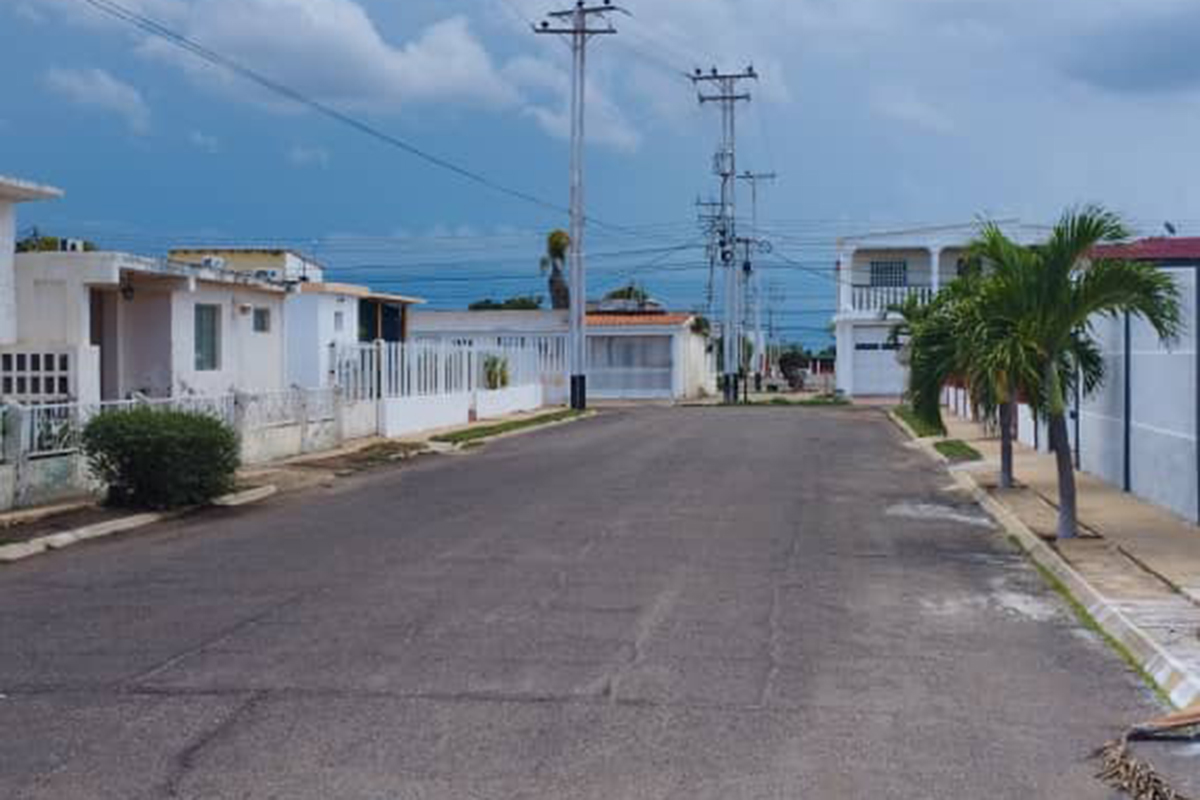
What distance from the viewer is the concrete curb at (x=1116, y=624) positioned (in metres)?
8.73

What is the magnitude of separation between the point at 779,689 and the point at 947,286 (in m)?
14.0

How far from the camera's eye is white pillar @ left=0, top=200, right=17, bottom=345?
21922 millimetres

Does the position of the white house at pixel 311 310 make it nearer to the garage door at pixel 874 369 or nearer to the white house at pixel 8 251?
the white house at pixel 8 251

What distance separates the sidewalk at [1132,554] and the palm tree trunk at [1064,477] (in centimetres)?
17

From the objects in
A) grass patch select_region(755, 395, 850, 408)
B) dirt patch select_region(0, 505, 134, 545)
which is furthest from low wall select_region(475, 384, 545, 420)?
dirt patch select_region(0, 505, 134, 545)

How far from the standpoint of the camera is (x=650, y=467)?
2519cm

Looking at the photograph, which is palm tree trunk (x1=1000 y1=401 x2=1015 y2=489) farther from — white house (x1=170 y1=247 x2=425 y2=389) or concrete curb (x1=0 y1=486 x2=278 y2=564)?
white house (x1=170 y1=247 x2=425 y2=389)

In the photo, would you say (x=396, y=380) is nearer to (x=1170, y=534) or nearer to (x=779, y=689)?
(x=1170, y=534)

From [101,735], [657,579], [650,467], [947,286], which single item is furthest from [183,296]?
[101,735]

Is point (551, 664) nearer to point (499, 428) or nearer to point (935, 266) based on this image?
point (499, 428)

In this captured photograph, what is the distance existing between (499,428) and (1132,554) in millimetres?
26340

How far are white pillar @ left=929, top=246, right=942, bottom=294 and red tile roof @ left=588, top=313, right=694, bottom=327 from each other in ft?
35.6

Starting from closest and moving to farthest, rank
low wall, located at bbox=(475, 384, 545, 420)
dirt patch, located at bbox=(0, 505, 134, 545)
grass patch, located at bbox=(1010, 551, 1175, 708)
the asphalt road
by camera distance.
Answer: the asphalt road, grass patch, located at bbox=(1010, 551, 1175, 708), dirt patch, located at bbox=(0, 505, 134, 545), low wall, located at bbox=(475, 384, 545, 420)

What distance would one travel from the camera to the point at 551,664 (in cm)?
923
